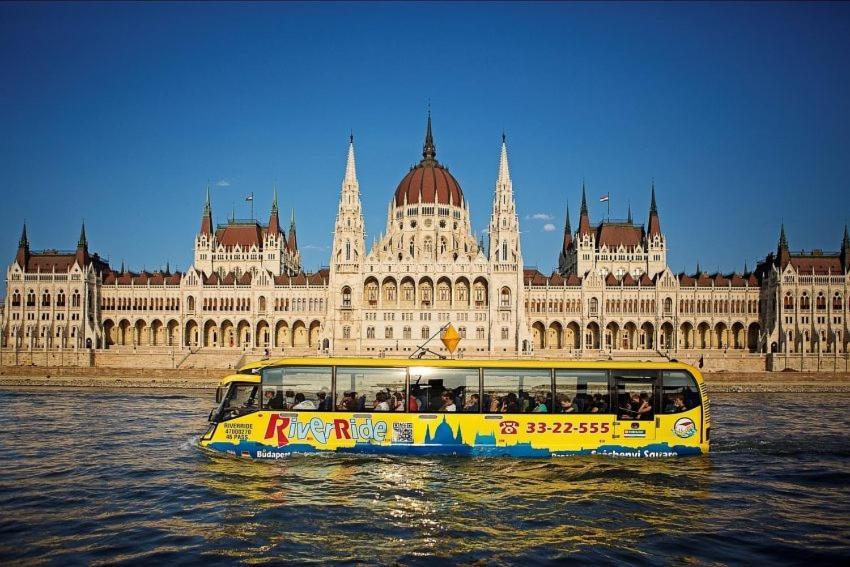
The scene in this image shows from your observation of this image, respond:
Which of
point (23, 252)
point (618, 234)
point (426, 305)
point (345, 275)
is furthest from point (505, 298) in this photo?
point (23, 252)

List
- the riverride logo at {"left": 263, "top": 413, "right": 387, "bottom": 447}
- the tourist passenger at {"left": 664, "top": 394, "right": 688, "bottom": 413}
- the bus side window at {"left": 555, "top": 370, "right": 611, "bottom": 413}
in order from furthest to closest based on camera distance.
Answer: the tourist passenger at {"left": 664, "top": 394, "right": 688, "bottom": 413}, the bus side window at {"left": 555, "top": 370, "right": 611, "bottom": 413}, the riverride logo at {"left": 263, "top": 413, "right": 387, "bottom": 447}

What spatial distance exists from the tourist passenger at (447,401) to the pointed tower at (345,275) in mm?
64121

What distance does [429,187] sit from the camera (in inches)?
3917

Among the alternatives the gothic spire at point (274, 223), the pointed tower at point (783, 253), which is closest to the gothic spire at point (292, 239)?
the gothic spire at point (274, 223)

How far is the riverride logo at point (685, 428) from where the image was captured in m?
19.2

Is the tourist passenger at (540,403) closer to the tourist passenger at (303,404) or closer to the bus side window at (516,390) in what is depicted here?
the bus side window at (516,390)

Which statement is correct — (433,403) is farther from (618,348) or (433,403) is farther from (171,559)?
(618,348)

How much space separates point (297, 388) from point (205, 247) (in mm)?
90373

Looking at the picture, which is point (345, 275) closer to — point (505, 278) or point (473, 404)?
point (505, 278)

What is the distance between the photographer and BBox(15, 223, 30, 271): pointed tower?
8738 cm

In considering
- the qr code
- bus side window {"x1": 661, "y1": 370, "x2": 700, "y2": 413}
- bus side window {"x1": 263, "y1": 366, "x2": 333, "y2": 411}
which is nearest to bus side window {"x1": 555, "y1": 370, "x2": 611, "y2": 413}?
bus side window {"x1": 661, "y1": 370, "x2": 700, "y2": 413}

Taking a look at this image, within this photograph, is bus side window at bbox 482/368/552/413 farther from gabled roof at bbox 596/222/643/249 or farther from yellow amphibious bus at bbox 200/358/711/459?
gabled roof at bbox 596/222/643/249

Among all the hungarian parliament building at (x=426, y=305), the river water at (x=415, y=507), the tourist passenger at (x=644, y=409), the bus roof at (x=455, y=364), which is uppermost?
the hungarian parliament building at (x=426, y=305)

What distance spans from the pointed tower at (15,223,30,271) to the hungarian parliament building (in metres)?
0.29
